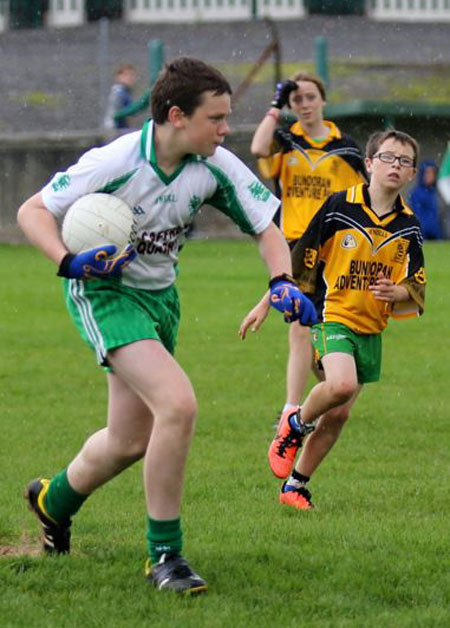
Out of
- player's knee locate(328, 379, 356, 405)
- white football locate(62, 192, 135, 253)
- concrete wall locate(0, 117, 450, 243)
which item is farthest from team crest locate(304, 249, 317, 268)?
concrete wall locate(0, 117, 450, 243)

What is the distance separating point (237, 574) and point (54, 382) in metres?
6.36

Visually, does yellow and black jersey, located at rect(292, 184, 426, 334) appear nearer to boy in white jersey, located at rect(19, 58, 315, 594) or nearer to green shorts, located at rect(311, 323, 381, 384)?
green shorts, located at rect(311, 323, 381, 384)

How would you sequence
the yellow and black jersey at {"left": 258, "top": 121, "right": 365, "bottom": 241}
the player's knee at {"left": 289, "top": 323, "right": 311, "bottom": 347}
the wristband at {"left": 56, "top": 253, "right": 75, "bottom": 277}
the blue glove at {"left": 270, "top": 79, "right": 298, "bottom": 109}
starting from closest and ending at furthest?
the wristband at {"left": 56, "top": 253, "right": 75, "bottom": 277} → the player's knee at {"left": 289, "top": 323, "right": 311, "bottom": 347} → the blue glove at {"left": 270, "top": 79, "right": 298, "bottom": 109} → the yellow and black jersey at {"left": 258, "top": 121, "right": 365, "bottom": 241}

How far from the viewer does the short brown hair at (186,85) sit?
5703 mm

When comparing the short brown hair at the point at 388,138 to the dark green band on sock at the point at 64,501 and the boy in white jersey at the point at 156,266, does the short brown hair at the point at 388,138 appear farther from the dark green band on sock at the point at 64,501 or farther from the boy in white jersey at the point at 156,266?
the dark green band on sock at the point at 64,501

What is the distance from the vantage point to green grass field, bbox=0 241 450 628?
540cm

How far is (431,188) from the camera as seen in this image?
27688 mm

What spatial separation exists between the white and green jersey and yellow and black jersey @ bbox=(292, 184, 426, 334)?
4.98ft

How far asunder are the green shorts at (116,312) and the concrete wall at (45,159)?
21.5 metres

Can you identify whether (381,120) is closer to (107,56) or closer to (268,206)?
(107,56)

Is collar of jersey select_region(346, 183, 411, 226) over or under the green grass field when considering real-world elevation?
over

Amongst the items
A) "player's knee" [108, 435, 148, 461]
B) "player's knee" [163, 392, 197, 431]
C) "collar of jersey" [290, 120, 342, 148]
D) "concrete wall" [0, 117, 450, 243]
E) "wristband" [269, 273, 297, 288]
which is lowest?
"concrete wall" [0, 117, 450, 243]

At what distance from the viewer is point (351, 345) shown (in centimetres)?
739

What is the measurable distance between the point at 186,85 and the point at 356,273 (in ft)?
6.73
